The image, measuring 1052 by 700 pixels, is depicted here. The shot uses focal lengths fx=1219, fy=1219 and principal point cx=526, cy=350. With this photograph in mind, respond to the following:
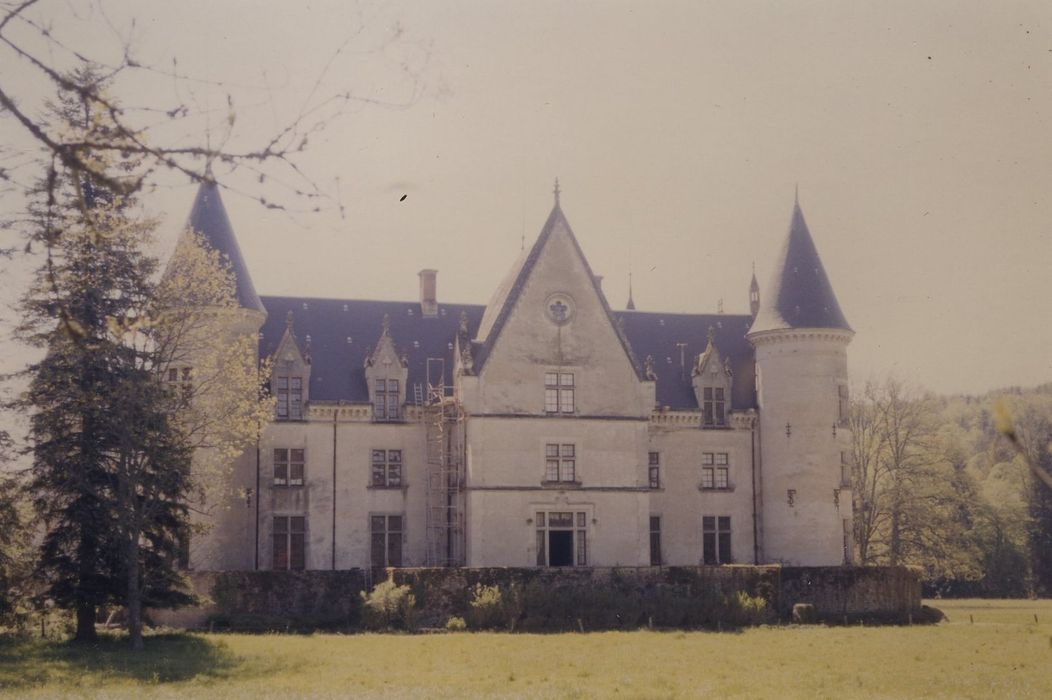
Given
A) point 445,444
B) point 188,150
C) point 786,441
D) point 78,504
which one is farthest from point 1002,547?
point 188,150

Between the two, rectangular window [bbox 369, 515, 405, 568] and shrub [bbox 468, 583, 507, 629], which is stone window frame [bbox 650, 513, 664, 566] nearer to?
rectangular window [bbox 369, 515, 405, 568]

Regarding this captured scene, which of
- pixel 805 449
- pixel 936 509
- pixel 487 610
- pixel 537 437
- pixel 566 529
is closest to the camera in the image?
pixel 487 610

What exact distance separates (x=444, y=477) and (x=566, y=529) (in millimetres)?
4267

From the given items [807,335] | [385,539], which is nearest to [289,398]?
[385,539]

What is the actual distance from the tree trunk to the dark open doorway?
14.5 meters

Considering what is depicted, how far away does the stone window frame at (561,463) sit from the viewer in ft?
125

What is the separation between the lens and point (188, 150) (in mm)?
6887

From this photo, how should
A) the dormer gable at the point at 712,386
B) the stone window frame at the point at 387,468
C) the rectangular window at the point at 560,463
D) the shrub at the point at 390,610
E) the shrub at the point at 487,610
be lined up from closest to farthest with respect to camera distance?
the shrub at the point at 390,610, the shrub at the point at 487,610, the rectangular window at the point at 560,463, the stone window frame at the point at 387,468, the dormer gable at the point at 712,386

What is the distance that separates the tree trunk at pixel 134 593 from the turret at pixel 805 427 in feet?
73.6

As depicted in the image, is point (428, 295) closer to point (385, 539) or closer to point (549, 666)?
point (385, 539)

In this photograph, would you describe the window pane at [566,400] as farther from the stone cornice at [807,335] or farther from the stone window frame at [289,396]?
the stone window frame at [289,396]

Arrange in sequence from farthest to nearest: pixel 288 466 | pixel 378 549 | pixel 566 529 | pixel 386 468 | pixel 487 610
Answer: pixel 386 468
pixel 378 549
pixel 288 466
pixel 566 529
pixel 487 610

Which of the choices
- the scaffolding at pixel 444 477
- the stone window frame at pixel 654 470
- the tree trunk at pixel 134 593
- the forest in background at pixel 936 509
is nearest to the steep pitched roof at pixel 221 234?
the scaffolding at pixel 444 477

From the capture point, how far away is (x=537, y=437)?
37875mm
